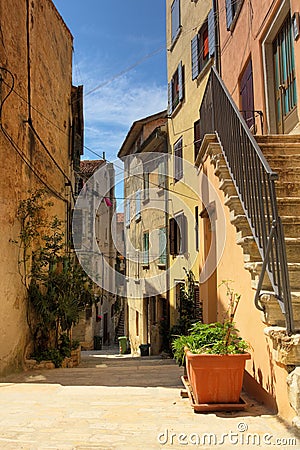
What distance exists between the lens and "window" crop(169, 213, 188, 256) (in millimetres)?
13953

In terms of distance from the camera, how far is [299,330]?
310 centimetres

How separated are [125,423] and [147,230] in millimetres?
15651

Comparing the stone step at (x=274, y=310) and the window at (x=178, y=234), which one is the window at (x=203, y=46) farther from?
the stone step at (x=274, y=310)

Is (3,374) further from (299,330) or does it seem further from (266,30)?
(266,30)

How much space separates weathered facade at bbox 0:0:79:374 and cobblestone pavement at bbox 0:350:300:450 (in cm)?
232

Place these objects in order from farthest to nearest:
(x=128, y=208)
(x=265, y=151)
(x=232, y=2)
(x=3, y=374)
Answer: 1. (x=128, y=208)
2. (x=232, y=2)
3. (x=3, y=374)
4. (x=265, y=151)

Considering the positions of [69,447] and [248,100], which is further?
[248,100]

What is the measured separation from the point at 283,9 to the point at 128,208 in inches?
668

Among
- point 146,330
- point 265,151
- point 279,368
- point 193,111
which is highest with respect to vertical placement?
point 193,111

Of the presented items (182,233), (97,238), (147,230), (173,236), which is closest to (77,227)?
(147,230)

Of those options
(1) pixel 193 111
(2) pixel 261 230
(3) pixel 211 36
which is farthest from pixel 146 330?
(2) pixel 261 230

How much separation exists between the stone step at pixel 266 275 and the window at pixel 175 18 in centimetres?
1426

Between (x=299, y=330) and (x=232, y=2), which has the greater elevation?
(x=232, y=2)

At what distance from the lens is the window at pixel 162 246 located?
16056 mm
